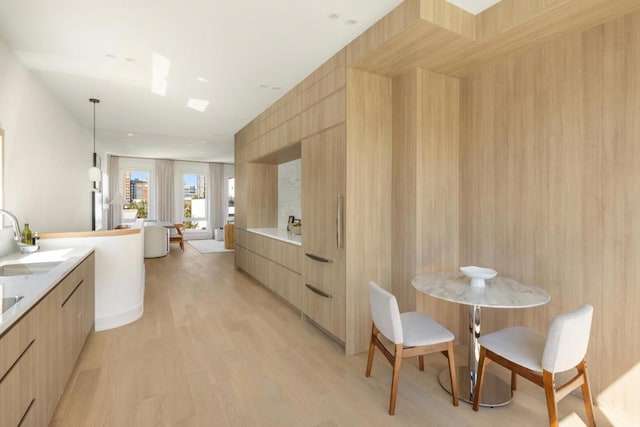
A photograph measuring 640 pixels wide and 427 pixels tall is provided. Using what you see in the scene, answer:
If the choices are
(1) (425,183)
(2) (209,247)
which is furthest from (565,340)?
(2) (209,247)

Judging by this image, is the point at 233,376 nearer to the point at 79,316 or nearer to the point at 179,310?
the point at 79,316

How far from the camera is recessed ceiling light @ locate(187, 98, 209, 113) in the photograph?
14.3ft

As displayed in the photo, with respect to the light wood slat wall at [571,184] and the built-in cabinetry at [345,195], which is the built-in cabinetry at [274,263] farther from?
the light wood slat wall at [571,184]

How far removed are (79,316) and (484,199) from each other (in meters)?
3.62

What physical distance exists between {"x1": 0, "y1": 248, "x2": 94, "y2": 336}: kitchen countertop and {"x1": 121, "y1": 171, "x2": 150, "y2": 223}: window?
852cm

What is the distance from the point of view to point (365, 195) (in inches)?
115

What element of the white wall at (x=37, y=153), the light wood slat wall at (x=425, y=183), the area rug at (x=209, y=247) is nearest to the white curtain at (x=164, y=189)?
the area rug at (x=209, y=247)

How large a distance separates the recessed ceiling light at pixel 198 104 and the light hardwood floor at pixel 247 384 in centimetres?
285

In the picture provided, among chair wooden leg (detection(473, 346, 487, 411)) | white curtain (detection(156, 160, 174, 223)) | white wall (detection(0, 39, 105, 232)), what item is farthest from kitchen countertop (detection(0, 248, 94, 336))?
white curtain (detection(156, 160, 174, 223))

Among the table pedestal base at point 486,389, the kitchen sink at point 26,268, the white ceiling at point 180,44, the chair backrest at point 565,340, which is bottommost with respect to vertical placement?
the table pedestal base at point 486,389

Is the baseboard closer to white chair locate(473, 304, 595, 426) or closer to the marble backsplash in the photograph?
the marble backsplash

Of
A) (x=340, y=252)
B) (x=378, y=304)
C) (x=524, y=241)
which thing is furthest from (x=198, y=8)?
(x=524, y=241)

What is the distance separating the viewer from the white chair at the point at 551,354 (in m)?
1.69

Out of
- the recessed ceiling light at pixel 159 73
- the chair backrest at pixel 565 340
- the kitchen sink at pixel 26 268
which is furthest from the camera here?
the recessed ceiling light at pixel 159 73
